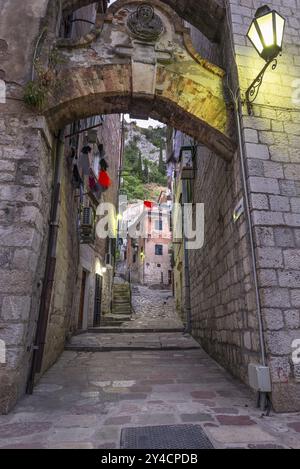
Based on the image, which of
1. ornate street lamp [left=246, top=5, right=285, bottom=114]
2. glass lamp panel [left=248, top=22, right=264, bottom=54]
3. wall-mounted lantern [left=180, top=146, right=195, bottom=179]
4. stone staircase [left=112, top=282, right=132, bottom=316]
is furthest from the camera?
stone staircase [left=112, top=282, right=132, bottom=316]

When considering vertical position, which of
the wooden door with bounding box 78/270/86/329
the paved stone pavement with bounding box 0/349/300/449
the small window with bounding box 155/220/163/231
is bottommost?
the paved stone pavement with bounding box 0/349/300/449

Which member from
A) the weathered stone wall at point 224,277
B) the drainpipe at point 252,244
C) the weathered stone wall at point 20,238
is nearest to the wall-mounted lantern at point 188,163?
the weathered stone wall at point 224,277

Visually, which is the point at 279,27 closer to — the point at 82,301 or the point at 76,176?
the point at 76,176

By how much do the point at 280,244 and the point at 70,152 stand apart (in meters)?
4.14

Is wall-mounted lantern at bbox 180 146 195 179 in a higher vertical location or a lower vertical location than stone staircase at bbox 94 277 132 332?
higher

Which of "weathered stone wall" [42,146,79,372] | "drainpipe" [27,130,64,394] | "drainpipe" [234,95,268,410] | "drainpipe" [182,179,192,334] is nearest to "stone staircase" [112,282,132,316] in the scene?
"drainpipe" [182,179,192,334]

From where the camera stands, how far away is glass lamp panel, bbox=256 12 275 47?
10.7 feet

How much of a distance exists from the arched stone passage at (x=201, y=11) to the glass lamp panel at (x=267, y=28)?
63.3 inches

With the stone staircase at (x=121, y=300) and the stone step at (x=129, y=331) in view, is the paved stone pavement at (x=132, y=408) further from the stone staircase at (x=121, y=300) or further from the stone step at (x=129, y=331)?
the stone staircase at (x=121, y=300)

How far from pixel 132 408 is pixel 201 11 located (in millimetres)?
5811

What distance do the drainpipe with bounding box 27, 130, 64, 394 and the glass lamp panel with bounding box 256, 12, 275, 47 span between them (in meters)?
2.89

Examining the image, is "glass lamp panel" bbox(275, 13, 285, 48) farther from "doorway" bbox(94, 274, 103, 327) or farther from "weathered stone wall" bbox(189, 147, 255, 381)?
"doorway" bbox(94, 274, 103, 327)

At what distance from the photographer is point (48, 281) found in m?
3.72
